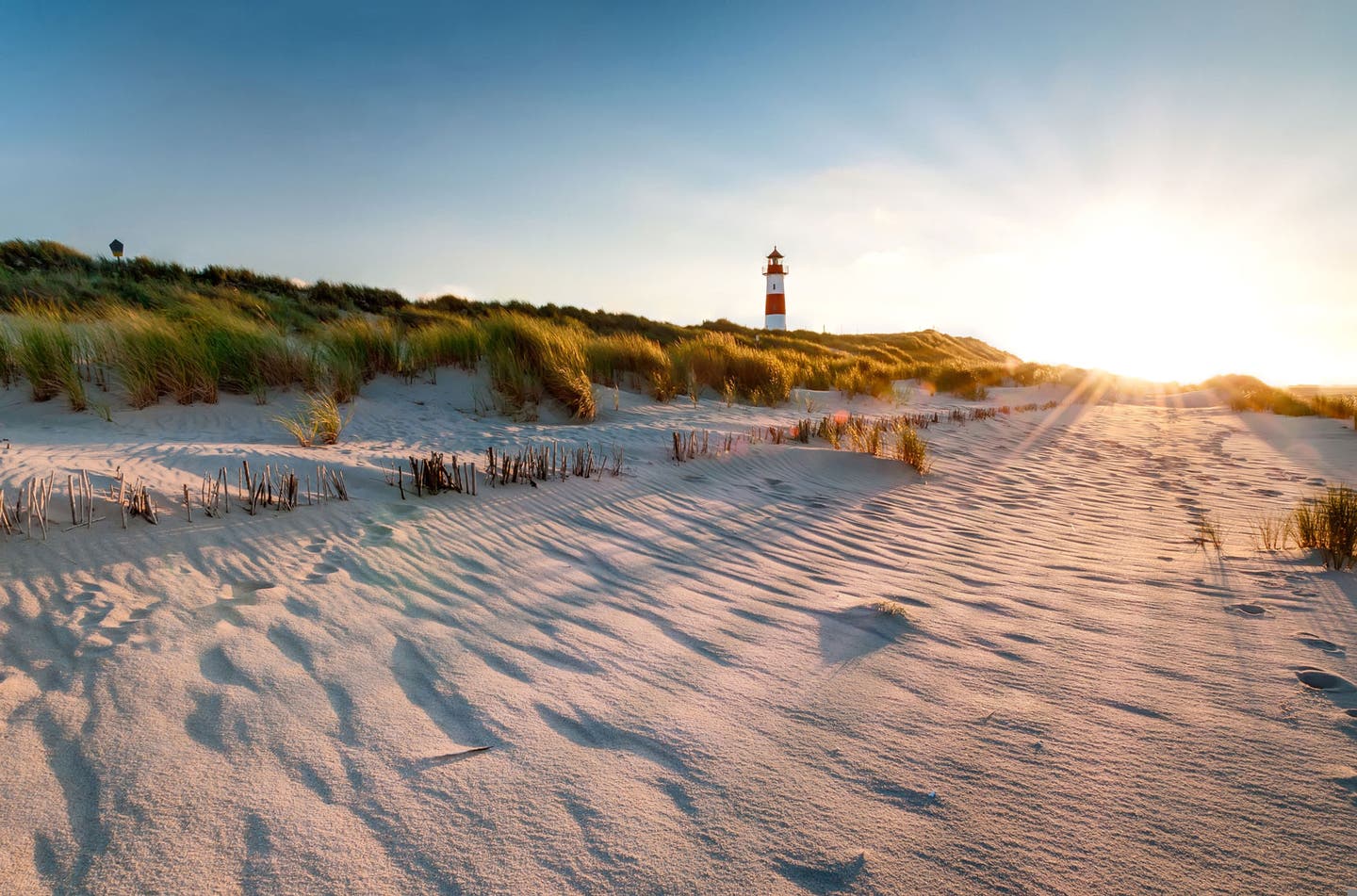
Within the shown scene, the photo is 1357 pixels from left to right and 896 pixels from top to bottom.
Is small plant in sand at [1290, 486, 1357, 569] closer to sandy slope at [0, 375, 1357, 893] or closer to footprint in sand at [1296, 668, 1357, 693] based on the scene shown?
sandy slope at [0, 375, 1357, 893]

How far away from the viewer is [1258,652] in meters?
2.32

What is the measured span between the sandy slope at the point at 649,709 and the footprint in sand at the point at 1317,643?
0.01 meters

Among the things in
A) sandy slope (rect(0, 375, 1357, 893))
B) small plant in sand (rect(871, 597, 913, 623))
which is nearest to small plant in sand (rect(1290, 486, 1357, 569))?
sandy slope (rect(0, 375, 1357, 893))

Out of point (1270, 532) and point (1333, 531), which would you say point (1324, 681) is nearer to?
point (1333, 531)

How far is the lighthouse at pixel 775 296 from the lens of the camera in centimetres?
4569

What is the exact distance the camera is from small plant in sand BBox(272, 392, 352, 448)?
5765 millimetres

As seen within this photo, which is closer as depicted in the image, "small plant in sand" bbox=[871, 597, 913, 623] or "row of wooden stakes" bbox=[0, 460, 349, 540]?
"small plant in sand" bbox=[871, 597, 913, 623]

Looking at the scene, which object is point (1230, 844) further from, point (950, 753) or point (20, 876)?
point (20, 876)

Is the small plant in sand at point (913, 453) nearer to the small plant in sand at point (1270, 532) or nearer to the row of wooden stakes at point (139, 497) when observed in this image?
the small plant in sand at point (1270, 532)

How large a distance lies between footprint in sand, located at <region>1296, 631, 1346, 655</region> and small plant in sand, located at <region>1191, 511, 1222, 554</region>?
1.41 m

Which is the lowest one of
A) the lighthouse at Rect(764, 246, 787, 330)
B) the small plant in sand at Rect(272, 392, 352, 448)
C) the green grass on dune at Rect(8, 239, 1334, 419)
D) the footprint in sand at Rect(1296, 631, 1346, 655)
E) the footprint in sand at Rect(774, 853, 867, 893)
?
the footprint in sand at Rect(774, 853, 867, 893)

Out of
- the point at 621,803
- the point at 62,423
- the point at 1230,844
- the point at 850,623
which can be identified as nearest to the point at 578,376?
the point at 62,423

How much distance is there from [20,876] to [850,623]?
2.61m

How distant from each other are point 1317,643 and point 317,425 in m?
7.18
